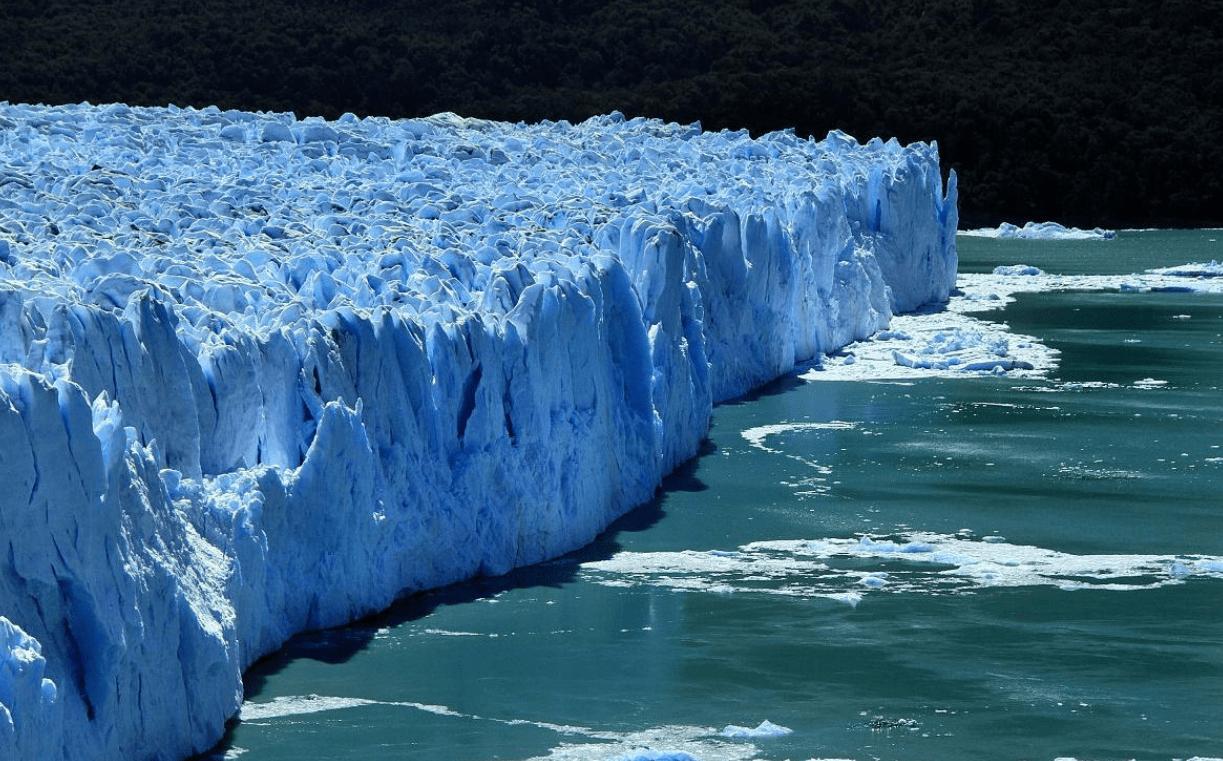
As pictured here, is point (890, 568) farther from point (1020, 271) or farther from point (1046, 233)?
point (1046, 233)

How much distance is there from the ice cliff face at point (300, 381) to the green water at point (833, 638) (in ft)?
1.18

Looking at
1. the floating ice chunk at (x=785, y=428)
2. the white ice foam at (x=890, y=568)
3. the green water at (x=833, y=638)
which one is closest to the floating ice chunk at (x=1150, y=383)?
the green water at (x=833, y=638)

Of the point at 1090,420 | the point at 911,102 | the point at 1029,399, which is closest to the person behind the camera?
the point at 1090,420

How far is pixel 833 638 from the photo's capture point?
986 cm

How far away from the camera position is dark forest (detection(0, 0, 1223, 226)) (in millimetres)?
39844

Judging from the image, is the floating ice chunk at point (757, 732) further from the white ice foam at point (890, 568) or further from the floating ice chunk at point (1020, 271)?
the floating ice chunk at point (1020, 271)

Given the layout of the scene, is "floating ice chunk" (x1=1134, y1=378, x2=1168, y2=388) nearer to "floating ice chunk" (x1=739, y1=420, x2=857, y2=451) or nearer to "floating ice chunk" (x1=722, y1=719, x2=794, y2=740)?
"floating ice chunk" (x1=739, y1=420, x2=857, y2=451)

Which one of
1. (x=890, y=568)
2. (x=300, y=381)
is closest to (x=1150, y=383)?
(x=890, y=568)

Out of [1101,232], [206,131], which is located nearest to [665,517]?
[206,131]

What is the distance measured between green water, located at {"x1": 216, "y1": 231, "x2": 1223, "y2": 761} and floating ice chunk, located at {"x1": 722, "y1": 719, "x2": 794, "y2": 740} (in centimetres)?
8

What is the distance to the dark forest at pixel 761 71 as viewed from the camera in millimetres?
39844

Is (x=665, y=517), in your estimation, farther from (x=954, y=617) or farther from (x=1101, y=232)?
(x=1101, y=232)

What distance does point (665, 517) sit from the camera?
12.5m

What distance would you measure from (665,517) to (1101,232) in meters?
26.6
